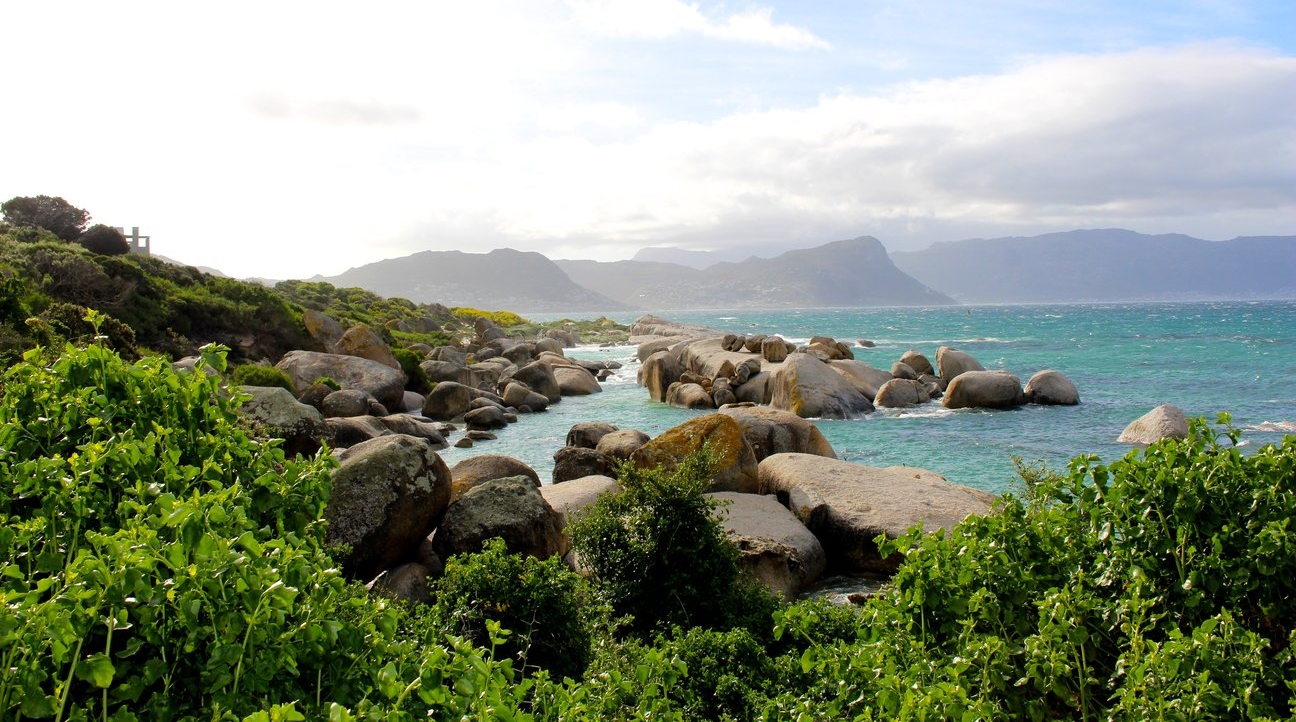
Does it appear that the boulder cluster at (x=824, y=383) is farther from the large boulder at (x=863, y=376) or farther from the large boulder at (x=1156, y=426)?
the large boulder at (x=1156, y=426)

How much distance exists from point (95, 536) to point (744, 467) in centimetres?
1325

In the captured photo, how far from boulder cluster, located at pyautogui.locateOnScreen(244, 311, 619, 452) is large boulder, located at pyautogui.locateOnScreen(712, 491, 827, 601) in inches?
327

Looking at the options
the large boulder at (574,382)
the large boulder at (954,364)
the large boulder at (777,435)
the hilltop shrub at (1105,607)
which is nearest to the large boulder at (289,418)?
the large boulder at (777,435)

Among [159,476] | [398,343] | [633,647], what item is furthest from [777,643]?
[398,343]

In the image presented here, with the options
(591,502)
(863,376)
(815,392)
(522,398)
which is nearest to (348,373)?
(522,398)

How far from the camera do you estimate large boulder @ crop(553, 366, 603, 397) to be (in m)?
39.1

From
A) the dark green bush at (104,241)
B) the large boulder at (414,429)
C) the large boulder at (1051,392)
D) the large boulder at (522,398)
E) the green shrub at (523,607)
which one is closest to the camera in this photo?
the green shrub at (523,607)

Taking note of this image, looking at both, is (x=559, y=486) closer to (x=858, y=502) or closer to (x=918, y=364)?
(x=858, y=502)

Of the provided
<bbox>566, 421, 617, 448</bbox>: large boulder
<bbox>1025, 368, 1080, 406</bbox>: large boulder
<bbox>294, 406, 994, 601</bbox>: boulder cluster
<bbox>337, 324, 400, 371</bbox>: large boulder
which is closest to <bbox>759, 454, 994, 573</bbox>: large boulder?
<bbox>294, 406, 994, 601</bbox>: boulder cluster

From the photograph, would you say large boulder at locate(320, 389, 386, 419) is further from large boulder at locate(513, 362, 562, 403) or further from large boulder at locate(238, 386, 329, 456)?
large boulder at locate(238, 386, 329, 456)

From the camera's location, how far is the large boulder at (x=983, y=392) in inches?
1242

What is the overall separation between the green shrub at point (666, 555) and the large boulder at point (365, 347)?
82.9 ft

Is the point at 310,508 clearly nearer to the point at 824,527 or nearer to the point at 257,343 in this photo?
the point at 824,527

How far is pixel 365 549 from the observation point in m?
10.4
